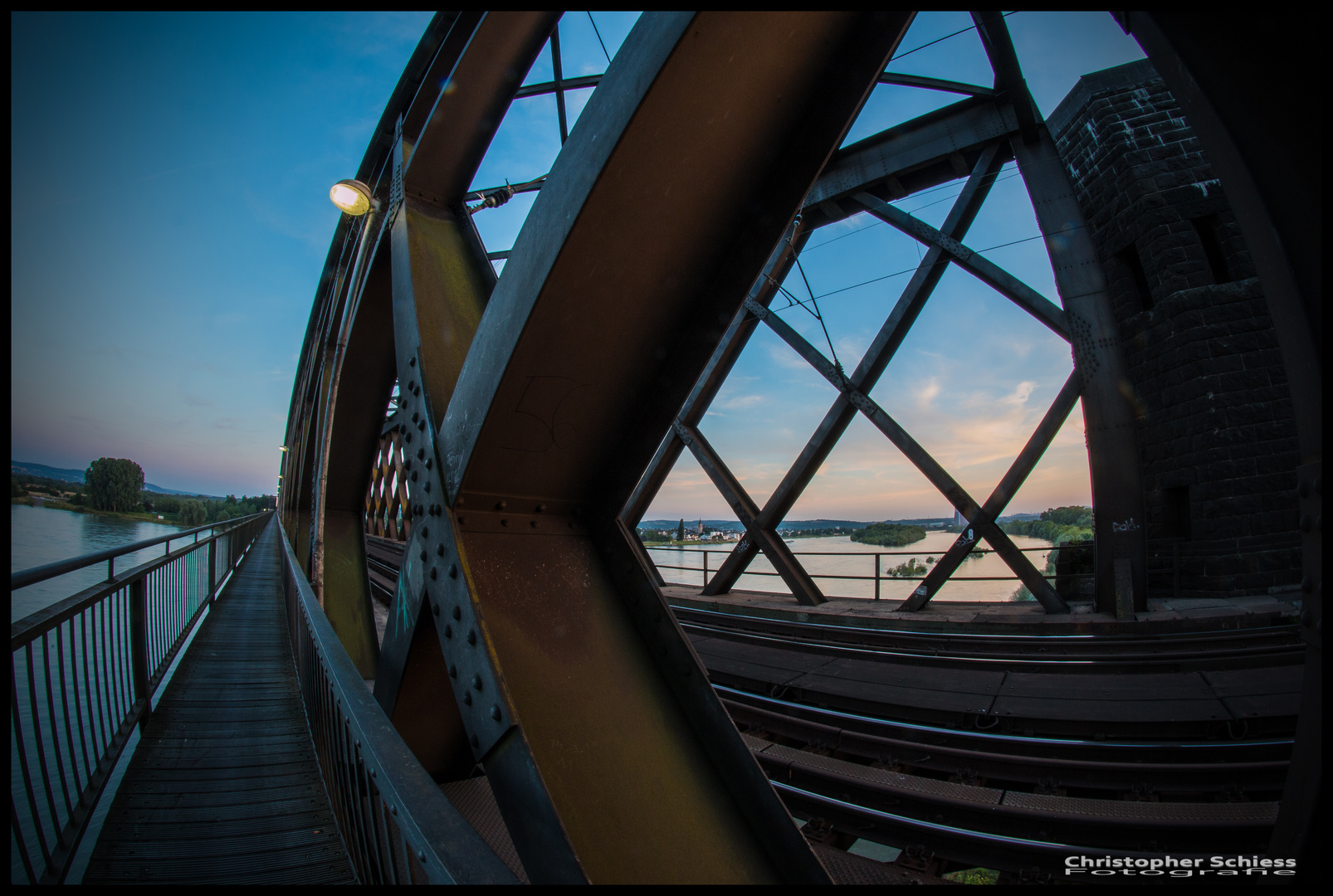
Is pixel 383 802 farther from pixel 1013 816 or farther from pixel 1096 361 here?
pixel 1096 361

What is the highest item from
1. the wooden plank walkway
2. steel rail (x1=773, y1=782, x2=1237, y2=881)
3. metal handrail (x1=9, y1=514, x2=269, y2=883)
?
metal handrail (x1=9, y1=514, x2=269, y2=883)

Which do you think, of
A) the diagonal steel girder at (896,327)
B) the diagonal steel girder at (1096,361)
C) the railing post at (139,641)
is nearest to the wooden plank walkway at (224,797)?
the railing post at (139,641)

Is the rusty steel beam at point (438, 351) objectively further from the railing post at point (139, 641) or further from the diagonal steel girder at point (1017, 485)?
the diagonal steel girder at point (1017, 485)

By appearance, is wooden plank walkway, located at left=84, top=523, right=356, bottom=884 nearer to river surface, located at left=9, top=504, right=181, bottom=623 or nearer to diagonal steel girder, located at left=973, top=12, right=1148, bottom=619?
river surface, located at left=9, top=504, right=181, bottom=623

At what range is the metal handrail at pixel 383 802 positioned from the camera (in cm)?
106

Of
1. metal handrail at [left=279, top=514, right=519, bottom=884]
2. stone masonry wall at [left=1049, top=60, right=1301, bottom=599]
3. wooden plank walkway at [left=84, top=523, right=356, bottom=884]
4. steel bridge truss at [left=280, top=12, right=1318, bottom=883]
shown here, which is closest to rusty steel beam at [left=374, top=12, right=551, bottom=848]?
steel bridge truss at [left=280, top=12, right=1318, bottom=883]

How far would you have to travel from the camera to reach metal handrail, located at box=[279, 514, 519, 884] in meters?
1.06

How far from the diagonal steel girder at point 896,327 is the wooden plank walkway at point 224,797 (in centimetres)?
757

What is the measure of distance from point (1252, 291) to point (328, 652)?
1267 centimetres

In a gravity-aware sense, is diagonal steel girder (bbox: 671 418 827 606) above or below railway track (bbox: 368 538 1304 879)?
above

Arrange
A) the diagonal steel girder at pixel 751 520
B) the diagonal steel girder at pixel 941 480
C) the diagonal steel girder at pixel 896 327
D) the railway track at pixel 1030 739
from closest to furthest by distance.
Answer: the railway track at pixel 1030 739, the diagonal steel girder at pixel 941 480, the diagonal steel girder at pixel 896 327, the diagonal steel girder at pixel 751 520

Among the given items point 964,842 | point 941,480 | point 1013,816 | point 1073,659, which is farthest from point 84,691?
point 941,480

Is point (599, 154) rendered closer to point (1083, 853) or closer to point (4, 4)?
point (4, 4)

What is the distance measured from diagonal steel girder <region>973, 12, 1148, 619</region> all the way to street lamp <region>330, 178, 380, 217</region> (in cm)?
818
